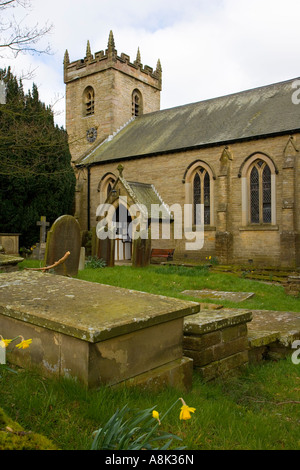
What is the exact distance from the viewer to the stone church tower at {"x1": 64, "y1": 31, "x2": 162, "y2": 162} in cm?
2553

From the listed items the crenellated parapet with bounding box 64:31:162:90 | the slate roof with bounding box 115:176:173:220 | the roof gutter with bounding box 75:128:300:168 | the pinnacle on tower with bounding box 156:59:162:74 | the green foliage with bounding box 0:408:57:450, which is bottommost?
the green foliage with bounding box 0:408:57:450

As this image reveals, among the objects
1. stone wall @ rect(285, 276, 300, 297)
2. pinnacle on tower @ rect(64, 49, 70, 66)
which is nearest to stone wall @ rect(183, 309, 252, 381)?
stone wall @ rect(285, 276, 300, 297)

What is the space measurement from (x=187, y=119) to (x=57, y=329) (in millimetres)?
20658

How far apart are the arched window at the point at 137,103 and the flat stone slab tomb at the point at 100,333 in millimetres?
25887

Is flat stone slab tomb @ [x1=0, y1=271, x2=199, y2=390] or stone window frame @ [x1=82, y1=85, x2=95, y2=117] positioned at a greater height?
stone window frame @ [x1=82, y1=85, x2=95, y2=117]

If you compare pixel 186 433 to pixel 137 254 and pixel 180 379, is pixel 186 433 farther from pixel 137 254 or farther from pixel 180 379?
pixel 137 254

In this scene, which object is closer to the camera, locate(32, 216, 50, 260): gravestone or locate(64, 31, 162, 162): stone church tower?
locate(32, 216, 50, 260): gravestone

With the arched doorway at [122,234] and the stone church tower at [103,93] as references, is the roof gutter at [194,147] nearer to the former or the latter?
the stone church tower at [103,93]

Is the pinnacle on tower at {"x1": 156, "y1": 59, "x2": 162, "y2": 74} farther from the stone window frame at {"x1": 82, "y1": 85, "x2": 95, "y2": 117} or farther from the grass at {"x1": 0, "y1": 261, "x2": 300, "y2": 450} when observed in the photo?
the grass at {"x1": 0, "y1": 261, "x2": 300, "y2": 450}

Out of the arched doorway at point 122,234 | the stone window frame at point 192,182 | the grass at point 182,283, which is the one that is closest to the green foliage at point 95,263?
the grass at point 182,283

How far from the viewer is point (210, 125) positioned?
64.8 feet

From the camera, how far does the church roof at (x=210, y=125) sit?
57.0 feet

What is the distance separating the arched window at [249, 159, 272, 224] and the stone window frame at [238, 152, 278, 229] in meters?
0.17

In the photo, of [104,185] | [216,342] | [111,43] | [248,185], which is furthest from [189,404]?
[111,43]
